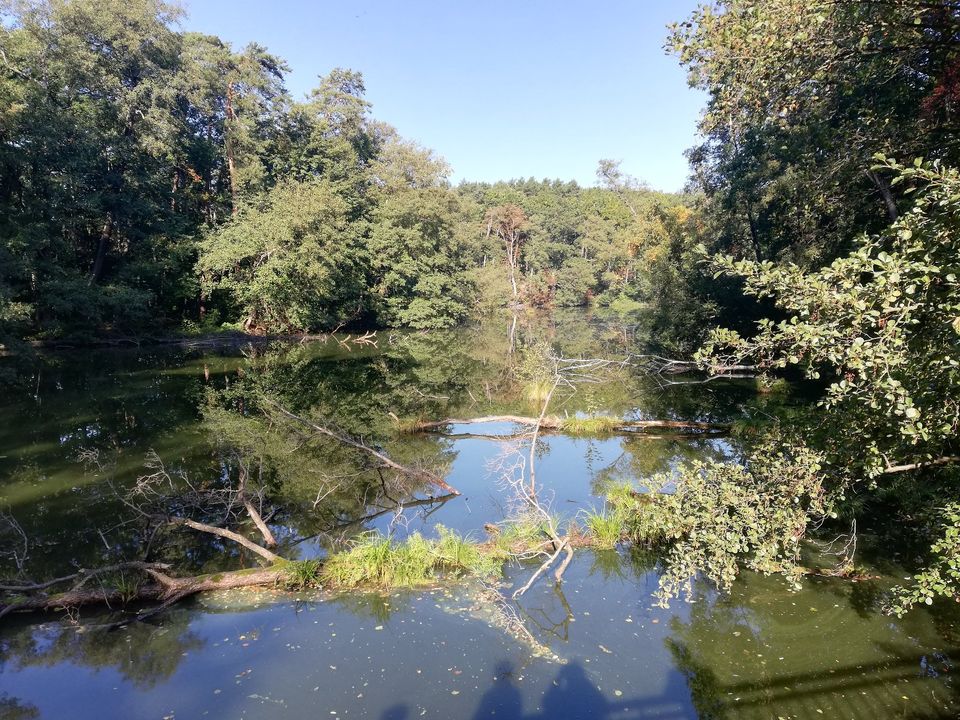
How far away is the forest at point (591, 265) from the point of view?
4688 millimetres

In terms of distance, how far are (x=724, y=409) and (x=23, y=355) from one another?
27574 mm

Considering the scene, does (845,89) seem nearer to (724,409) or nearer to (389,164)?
(724,409)

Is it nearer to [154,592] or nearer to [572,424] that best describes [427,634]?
[154,592]

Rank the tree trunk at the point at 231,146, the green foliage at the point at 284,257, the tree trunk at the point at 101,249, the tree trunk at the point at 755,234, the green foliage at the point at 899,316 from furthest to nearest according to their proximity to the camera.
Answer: the tree trunk at the point at 231,146, the green foliage at the point at 284,257, the tree trunk at the point at 101,249, the tree trunk at the point at 755,234, the green foliage at the point at 899,316

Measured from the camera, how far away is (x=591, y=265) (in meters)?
64.0

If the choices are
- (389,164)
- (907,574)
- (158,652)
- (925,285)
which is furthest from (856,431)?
(389,164)

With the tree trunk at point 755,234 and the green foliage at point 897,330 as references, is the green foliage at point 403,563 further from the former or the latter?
the tree trunk at point 755,234

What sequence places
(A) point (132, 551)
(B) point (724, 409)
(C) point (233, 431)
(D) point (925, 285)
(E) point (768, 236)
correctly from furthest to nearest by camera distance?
(E) point (768, 236), (B) point (724, 409), (C) point (233, 431), (A) point (132, 551), (D) point (925, 285)

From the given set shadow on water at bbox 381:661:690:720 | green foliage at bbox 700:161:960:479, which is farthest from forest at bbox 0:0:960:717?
shadow on water at bbox 381:661:690:720

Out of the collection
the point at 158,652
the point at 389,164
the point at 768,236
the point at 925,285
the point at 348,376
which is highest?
the point at 389,164

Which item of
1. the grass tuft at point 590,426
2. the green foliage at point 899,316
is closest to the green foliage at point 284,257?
the grass tuft at point 590,426

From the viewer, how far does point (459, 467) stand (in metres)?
12.4

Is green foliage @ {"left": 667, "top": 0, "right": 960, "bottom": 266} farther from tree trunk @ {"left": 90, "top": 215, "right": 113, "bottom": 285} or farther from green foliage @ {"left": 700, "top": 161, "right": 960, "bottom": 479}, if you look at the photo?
tree trunk @ {"left": 90, "top": 215, "right": 113, "bottom": 285}

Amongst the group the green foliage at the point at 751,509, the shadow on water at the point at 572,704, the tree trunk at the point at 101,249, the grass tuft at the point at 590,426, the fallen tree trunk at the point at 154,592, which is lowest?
the shadow on water at the point at 572,704
